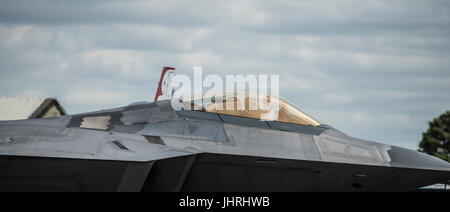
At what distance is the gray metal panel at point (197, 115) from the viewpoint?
8828 millimetres

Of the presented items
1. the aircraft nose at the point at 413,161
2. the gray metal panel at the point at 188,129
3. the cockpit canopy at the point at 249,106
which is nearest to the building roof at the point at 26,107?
the cockpit canopy at the point at 249,106

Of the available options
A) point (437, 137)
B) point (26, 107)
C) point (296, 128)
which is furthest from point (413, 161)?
point (437, 137)

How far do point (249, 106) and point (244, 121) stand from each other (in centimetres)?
36

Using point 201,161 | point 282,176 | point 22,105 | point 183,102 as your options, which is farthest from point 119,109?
point 22,105

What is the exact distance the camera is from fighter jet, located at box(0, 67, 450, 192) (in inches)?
302

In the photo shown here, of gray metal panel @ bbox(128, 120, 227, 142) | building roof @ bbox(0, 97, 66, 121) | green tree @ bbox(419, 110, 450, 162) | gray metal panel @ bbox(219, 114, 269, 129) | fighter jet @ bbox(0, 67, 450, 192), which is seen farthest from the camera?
green tree @ bbox(419, 110, 450, 162)

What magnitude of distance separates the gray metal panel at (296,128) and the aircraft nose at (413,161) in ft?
3.50

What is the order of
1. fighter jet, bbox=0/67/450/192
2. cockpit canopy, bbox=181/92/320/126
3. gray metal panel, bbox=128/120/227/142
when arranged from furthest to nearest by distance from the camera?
cockpit canopy, bbox=181/92/320/126 → gray metal panel, bbox=128/120/227/142 → fighter jet, bbox=0/67/450/192

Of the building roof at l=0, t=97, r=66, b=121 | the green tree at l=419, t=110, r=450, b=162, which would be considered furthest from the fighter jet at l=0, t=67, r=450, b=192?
the green tree at l=419, t=110, r=450, b=162

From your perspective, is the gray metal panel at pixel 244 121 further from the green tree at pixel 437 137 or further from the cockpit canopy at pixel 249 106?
the green tree at pixel 437 137

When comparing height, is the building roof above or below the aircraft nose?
below

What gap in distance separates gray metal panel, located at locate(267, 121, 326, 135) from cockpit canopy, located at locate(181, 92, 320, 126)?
0.09 metres

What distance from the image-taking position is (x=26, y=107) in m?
36.8

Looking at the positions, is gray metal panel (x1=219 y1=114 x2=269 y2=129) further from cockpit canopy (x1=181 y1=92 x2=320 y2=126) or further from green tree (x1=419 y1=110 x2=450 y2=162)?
green tree (x1=419 y1=110 x2=450 y2=162)
